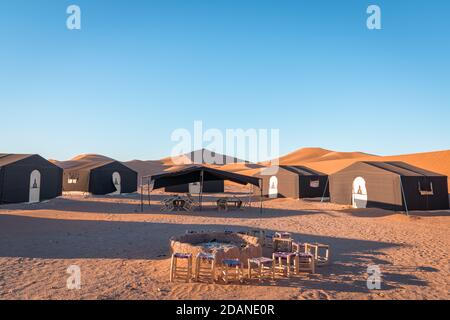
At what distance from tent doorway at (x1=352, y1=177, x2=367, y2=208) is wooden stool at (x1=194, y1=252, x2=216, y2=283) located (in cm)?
1396

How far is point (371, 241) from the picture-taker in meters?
9.51

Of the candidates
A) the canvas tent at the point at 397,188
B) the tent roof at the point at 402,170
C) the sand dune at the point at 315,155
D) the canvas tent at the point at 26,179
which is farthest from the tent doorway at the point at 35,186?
the sand dune at the point at 315,155

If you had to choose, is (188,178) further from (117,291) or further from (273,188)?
(117,291)

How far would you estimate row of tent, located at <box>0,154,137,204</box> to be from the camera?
1730 cm

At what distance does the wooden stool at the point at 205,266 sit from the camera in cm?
565

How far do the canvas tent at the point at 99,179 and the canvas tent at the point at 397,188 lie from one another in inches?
733

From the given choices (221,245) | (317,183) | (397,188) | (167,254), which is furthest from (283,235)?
(317,183)

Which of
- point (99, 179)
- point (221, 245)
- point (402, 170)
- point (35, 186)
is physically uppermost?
point (402, 170)

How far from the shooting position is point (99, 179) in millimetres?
25250

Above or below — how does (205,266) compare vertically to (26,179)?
below

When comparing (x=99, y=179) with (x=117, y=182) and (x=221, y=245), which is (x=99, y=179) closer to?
(x=117, y=182)

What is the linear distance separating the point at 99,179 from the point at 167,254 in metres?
19.7
